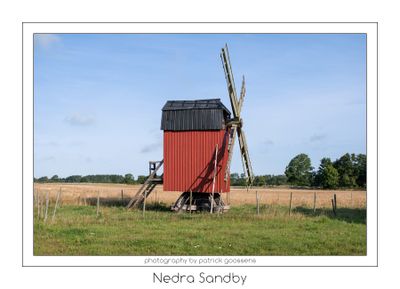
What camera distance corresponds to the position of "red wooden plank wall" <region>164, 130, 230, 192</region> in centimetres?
2295

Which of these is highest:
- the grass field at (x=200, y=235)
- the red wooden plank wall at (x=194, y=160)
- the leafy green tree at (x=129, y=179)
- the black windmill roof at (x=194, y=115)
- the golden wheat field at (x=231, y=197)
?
the black windmill roof at (x=194, y=115)

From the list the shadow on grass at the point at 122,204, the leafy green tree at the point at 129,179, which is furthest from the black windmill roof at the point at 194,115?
the leafy green tree at the point at 129,179

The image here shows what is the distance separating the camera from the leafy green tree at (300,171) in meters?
51.4

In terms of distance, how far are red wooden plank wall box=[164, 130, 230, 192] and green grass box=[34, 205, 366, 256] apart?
2697 millimetres

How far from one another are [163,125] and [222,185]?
446cm

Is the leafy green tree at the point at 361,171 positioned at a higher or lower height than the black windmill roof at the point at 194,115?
lower

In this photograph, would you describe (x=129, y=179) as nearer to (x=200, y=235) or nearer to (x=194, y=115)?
(x=194, y=115)

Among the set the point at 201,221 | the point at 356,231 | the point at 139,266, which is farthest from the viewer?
the point at 201,221

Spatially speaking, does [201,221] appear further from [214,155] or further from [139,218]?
[214,155]

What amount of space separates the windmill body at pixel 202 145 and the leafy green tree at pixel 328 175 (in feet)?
91.7

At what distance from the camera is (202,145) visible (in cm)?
2311

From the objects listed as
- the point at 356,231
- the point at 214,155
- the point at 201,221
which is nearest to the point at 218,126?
the point at 214,155
